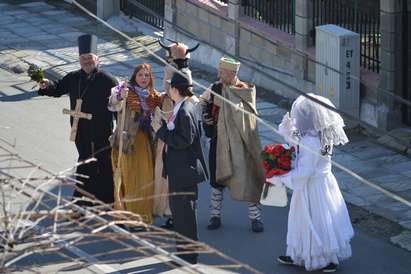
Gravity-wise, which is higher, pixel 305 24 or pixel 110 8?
pixel 305 24

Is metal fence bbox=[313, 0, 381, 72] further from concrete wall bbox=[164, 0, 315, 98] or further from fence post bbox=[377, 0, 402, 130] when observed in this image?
concrete wall bbox=[164, 0, 315, 98]

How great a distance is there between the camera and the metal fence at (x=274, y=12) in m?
18.2

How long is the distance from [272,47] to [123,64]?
9.90 ft

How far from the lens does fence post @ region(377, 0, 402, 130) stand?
51.0 ft

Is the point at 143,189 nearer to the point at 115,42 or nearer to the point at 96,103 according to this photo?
the point at 96,103

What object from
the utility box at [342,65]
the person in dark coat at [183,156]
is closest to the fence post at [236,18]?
the utility box at [342,65]

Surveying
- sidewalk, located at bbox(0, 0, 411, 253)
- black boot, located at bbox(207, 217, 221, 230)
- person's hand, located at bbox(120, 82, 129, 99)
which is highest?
person's hand, located at bbox(120, 82, 129, 99)

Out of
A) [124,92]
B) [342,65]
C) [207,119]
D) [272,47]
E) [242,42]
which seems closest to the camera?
[124,92]

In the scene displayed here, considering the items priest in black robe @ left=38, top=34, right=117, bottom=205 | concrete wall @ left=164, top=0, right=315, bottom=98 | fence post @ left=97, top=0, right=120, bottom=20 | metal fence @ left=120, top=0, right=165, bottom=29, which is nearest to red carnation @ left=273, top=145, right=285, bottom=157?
priest in black robe @ left=38, top=34, right=117, bottom=205

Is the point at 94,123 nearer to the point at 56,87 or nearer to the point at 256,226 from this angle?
the point at 56,87

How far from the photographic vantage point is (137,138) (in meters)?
12.5

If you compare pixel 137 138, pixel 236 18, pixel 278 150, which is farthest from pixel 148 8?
pixel 278 150

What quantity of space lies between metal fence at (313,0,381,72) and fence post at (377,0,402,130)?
55cm

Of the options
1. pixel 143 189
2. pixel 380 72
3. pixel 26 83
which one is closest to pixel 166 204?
pixel 143 189
